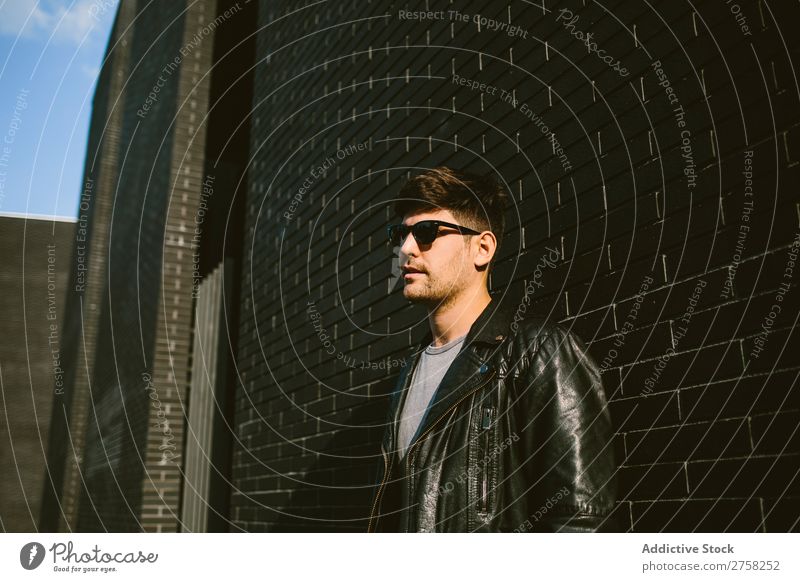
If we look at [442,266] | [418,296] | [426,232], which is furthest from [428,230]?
[418,296]

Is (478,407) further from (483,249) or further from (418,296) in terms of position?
(483,249)

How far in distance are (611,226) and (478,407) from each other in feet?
2.96

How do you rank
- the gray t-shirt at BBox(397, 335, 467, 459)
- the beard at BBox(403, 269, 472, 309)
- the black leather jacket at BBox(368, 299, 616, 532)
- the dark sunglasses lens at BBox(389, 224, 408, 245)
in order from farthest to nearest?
the dark sunglasses lens at BBox(389, 224, 408, 245) < the beard at BBox(403, 269, 472, 309) < the gray t-shirt at BBox(397, 335, 467, 459) < the black leather jacket at BBox(368, 299, 616, 532)

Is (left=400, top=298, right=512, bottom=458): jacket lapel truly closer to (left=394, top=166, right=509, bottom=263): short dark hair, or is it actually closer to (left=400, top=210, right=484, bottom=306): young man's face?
(left=400, top=210, right=484, bottom=306): young man's face

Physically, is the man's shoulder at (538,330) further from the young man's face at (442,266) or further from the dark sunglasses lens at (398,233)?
the dark sunglasses lens at (398,233)

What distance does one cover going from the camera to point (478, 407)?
7.06ft

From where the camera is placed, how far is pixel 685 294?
2.21 m

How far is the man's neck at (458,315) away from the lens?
8.30 feet

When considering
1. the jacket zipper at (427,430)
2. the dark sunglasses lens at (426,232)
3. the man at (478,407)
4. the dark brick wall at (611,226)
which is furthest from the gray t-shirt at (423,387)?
the dark brick wall at (611,226)

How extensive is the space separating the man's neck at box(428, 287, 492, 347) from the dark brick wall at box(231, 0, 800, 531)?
390 millimetres

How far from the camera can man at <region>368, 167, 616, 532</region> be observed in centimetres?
193

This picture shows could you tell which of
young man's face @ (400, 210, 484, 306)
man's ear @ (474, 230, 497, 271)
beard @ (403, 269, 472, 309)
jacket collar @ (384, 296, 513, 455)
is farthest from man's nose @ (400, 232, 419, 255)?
jacket collar @ (384, 296, 513, 455)

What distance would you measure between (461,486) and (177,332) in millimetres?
6207
